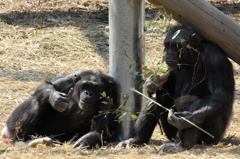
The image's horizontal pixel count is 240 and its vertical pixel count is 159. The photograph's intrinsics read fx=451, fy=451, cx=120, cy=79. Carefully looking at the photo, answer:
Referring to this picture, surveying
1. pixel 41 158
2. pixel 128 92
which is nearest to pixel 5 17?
pixel 128 92

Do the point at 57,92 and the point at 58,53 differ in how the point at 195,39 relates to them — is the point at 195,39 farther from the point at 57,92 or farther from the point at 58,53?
the point at 58,53

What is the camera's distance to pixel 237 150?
16.9ft

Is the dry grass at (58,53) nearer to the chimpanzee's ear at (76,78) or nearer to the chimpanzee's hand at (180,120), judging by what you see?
the chimpanzee's hand at (180,120)

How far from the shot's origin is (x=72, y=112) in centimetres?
647

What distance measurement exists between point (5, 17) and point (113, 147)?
7.77 metres

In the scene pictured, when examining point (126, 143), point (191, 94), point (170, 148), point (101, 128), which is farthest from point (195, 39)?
point (101, 128)

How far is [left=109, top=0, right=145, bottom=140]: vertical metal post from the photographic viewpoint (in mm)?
5734

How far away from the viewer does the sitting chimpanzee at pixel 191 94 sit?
213 inches

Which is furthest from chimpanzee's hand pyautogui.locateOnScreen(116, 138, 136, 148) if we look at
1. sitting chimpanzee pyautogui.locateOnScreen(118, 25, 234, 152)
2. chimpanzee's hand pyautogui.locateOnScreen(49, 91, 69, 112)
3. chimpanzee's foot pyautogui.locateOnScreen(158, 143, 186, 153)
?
chimpanzee's hand pyautogui.locateOnScreen(49, 91, 69, 112)

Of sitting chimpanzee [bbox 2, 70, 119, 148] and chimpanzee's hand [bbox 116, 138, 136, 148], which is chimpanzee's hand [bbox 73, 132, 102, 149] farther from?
chimpanzee's hand [bbox 116, 138, 136, 148]

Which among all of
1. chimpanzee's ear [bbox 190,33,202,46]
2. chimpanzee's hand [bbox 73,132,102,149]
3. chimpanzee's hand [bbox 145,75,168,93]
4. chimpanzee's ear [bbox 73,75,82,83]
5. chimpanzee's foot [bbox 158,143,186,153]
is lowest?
chimpanzee's hand [bbox 73,132,102,149]

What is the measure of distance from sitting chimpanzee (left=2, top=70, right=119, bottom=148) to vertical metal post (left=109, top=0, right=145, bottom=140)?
0.17 m

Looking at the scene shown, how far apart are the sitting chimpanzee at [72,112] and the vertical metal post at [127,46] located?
0.17 m

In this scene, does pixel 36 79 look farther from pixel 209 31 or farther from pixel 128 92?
pixel 209 31
